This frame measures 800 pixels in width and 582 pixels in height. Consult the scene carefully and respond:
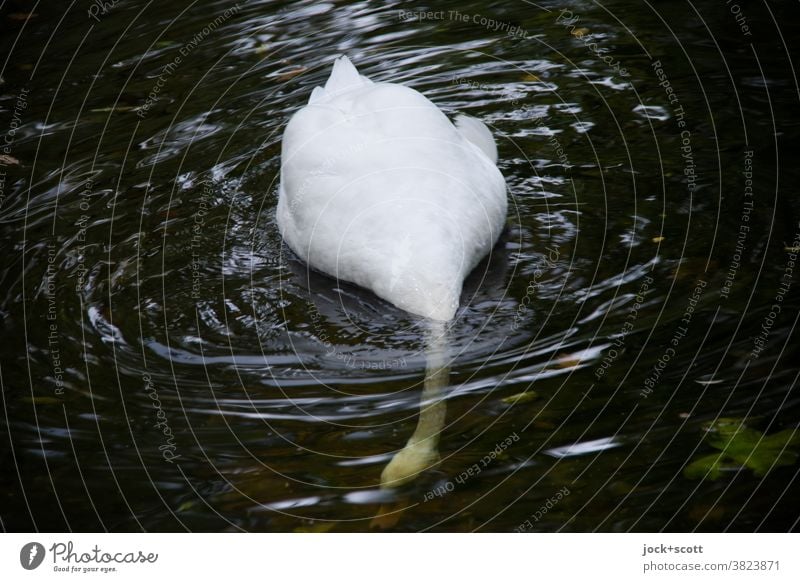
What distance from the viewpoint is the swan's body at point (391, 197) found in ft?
17.4

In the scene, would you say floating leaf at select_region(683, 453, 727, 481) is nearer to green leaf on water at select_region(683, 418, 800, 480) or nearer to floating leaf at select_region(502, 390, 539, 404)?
green leaf on water at select_region(683, 418, 800, 480)

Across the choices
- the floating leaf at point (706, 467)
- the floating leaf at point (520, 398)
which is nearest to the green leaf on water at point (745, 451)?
the floating leaf at point (706, 467)

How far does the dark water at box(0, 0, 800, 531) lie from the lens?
14.5 ft

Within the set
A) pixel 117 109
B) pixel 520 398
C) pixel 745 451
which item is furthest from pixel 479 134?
pixel 117 109

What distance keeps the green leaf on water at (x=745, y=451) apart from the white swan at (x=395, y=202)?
114 cm

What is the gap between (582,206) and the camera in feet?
21.0

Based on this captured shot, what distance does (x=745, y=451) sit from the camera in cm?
436

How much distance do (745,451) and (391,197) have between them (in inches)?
87.1

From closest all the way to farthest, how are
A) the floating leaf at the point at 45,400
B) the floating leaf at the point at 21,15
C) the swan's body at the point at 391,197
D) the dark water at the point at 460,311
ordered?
the dark water at the point at 460,311
the floating leaf at the point at 45,400
the swan's body at the point at 391,197
the floating leaf at the point at 21,15

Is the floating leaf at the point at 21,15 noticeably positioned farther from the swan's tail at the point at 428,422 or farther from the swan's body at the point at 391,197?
the swan's tail at the point at 428,422

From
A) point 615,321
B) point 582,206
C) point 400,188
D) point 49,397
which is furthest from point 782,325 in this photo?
point 49,397

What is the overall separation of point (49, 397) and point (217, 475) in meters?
1.15

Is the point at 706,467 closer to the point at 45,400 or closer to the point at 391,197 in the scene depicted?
the point at 391,197

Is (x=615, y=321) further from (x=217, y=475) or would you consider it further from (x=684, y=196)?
(x=217, y=475)
